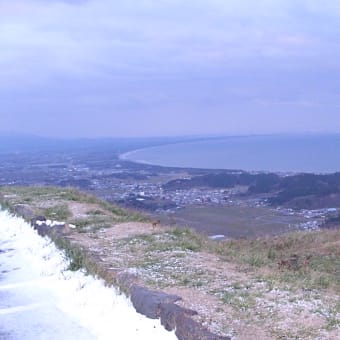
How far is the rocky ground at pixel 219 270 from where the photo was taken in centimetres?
649

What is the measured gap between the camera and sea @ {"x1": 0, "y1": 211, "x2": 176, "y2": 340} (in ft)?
21.8

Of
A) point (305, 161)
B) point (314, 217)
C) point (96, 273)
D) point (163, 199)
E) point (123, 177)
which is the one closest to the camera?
point (96, 273)

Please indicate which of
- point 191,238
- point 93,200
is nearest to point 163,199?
point 93,200

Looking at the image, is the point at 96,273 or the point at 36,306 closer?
the point at 36,306

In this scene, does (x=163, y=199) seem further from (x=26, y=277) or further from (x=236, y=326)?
(x=236, y=326)

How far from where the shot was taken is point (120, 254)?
9953 millimetres

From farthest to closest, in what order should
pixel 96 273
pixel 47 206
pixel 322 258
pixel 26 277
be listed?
pixel 47 206 < pixel 322 258 < pixel 26 277 < pixel 96 273

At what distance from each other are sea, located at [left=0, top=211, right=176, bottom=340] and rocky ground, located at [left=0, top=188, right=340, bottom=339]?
0.68 feet

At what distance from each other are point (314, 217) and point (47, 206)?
11.0 metres

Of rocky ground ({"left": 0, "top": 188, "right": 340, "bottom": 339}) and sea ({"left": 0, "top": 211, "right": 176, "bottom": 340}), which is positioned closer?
rocky ground ({"left": 0, "top": 188, "right": 340, "bottom": 339})

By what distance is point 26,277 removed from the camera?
9039 millimetres

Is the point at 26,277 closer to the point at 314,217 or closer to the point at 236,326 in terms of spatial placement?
the point at 236,326

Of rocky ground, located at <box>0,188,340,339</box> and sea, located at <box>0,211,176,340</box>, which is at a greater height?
rocky ground, located at <box>0,188,340,339</box>

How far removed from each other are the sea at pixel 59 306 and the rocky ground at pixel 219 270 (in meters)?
0.21
